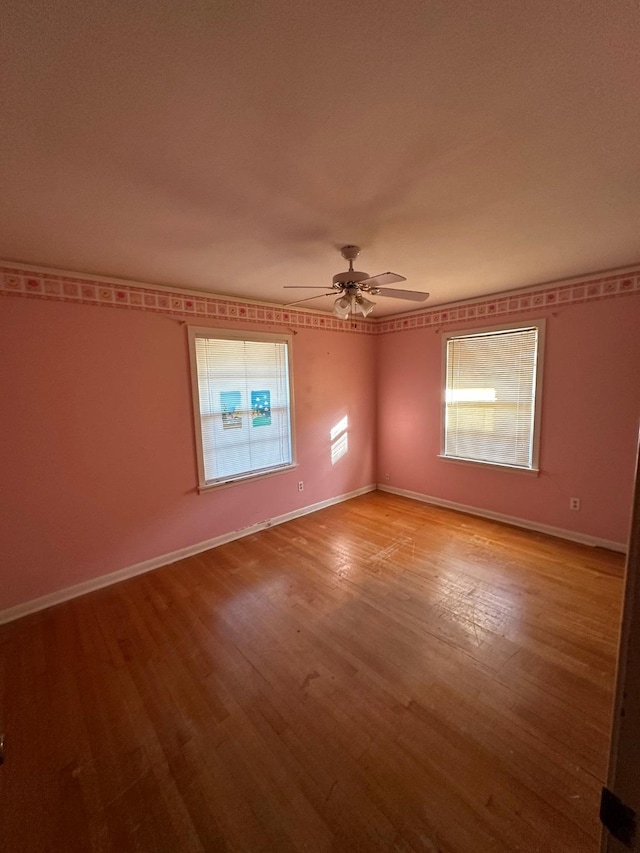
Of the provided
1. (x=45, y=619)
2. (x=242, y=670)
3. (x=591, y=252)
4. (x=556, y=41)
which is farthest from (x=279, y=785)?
(x=591, y=252)

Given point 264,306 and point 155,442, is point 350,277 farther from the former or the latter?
point 155,442

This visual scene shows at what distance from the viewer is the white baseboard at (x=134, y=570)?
246 cm

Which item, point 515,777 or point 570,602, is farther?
point 570,602

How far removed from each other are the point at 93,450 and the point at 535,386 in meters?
4.06

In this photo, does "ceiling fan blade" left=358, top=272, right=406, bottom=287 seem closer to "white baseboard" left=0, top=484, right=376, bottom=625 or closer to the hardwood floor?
the hardwood floor

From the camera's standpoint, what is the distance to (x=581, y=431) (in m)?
3.16

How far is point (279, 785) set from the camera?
53.6 inches

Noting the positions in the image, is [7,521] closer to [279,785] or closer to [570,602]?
[279,785]

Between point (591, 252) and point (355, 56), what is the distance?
7.99 ft

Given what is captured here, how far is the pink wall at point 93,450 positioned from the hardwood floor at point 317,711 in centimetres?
39

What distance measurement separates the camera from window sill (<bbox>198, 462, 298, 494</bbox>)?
333cm

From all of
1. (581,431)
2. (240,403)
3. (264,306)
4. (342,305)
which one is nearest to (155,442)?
(240,403)

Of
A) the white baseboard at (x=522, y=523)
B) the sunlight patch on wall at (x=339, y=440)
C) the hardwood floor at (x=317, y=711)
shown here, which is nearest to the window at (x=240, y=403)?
the sunlight patch on wall at (x=339, y=440)

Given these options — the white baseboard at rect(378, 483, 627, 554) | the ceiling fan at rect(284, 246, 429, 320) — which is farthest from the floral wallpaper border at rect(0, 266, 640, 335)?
the white baseboard at rect(378, 483, 627, 554)
